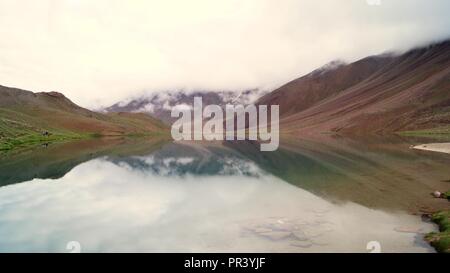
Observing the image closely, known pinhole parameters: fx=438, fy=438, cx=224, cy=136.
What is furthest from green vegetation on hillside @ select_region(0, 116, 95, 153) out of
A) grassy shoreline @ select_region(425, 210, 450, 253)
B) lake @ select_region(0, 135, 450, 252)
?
grassy shoreline @ select_region(425, 210, 450, 253)

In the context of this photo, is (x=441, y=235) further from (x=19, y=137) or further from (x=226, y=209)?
(x=19, y=137)

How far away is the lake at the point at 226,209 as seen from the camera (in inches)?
1097

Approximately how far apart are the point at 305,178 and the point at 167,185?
61.1ft

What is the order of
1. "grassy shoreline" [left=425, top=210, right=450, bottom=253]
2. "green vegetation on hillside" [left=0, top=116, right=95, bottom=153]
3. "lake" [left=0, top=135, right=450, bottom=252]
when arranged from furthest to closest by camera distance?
1. "green vegetation on hillside" [left=0, top=116, right=95, bottom=153]
2. "lake" [left=0, top=135, right=450, bottom=252]
3. "grassy shoreline" [left=425, top=210, right=450, bottom=253]

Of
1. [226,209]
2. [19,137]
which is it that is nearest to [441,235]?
[226,209]

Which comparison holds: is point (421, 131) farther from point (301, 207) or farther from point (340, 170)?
point (301, 207)

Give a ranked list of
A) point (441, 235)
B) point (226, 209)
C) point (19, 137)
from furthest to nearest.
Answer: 1. point (19, 137)
2. point (226, 209)
3. point (441, 235)

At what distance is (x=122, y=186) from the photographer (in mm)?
57938

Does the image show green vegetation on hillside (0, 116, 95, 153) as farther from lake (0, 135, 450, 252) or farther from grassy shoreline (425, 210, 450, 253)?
grassy shoreline (425, 210, 450, 253)

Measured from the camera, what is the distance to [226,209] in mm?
39281

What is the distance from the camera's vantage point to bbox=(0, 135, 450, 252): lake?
2786 cm

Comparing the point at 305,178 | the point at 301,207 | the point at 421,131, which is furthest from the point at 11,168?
the point at 421,131
